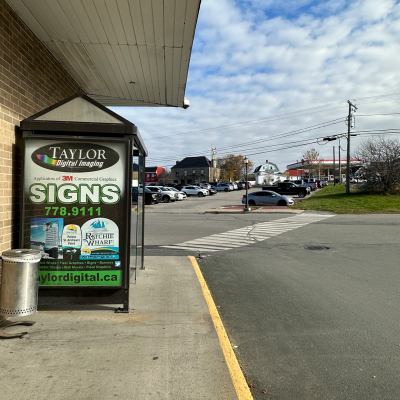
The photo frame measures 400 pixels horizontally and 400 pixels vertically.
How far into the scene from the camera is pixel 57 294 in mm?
4895

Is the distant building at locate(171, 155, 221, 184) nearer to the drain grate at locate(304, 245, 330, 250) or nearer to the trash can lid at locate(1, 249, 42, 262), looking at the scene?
the drain grate at locate(304, 245, 330, 250)

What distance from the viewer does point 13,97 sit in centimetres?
488

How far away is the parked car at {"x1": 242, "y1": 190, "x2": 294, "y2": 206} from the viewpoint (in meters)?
31.2

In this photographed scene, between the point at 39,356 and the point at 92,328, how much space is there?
2.71ft

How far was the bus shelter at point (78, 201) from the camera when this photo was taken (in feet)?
15.9

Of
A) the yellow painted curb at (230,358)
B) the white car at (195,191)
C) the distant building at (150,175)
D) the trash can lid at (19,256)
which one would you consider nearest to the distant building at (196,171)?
the distant building at (150,175)

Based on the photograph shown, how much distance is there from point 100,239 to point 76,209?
1.66ft

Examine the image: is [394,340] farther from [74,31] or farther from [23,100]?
[74,31]

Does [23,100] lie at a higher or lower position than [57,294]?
higher

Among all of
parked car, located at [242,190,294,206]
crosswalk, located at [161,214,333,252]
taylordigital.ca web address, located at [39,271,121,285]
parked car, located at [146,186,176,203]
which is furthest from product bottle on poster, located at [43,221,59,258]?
parked car, located at [146,186,176,203]

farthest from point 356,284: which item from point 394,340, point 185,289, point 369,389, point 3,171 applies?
point 3,171

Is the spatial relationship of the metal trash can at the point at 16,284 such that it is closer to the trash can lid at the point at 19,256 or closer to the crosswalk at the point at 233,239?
the trash can lid at the point at 19,256

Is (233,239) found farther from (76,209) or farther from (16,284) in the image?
(16,284)

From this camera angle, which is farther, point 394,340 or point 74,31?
point 74,31
